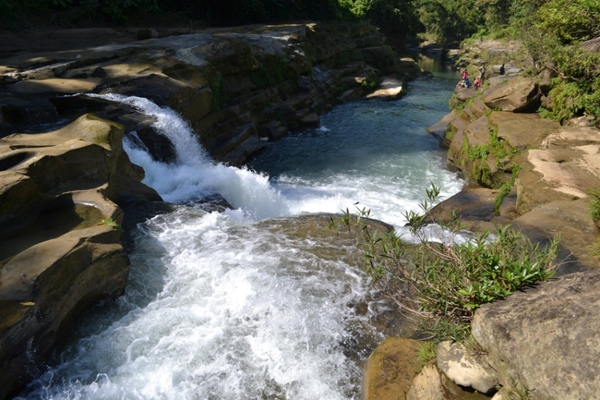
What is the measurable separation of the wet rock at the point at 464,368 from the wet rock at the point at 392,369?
384 mm

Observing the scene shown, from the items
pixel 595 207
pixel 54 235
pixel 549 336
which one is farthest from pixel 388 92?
pixel 549 336

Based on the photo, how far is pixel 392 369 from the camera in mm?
3961

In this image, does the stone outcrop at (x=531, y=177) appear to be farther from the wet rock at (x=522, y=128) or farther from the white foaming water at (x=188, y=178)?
→ the white foaming water at (x=188, y=178)

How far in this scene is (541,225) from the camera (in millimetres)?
6773

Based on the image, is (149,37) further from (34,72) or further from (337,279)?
(337,279)

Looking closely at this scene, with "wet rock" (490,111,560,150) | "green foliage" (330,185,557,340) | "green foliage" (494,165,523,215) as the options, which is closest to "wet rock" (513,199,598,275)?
"green foliage" (494,165,523,215)

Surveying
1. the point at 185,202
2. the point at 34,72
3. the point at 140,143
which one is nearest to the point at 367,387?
the point at 185,202

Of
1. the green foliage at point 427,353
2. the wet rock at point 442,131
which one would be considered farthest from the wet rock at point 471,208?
the wet rock at point 442,131

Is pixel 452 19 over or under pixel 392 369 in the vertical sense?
under

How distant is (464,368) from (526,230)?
3.93 m

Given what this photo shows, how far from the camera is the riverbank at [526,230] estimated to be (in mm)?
2844

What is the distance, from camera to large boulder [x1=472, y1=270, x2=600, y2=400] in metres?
2.68

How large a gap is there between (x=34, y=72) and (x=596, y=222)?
38.2 ft

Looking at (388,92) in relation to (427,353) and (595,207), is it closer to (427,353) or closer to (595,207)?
(595,207)
